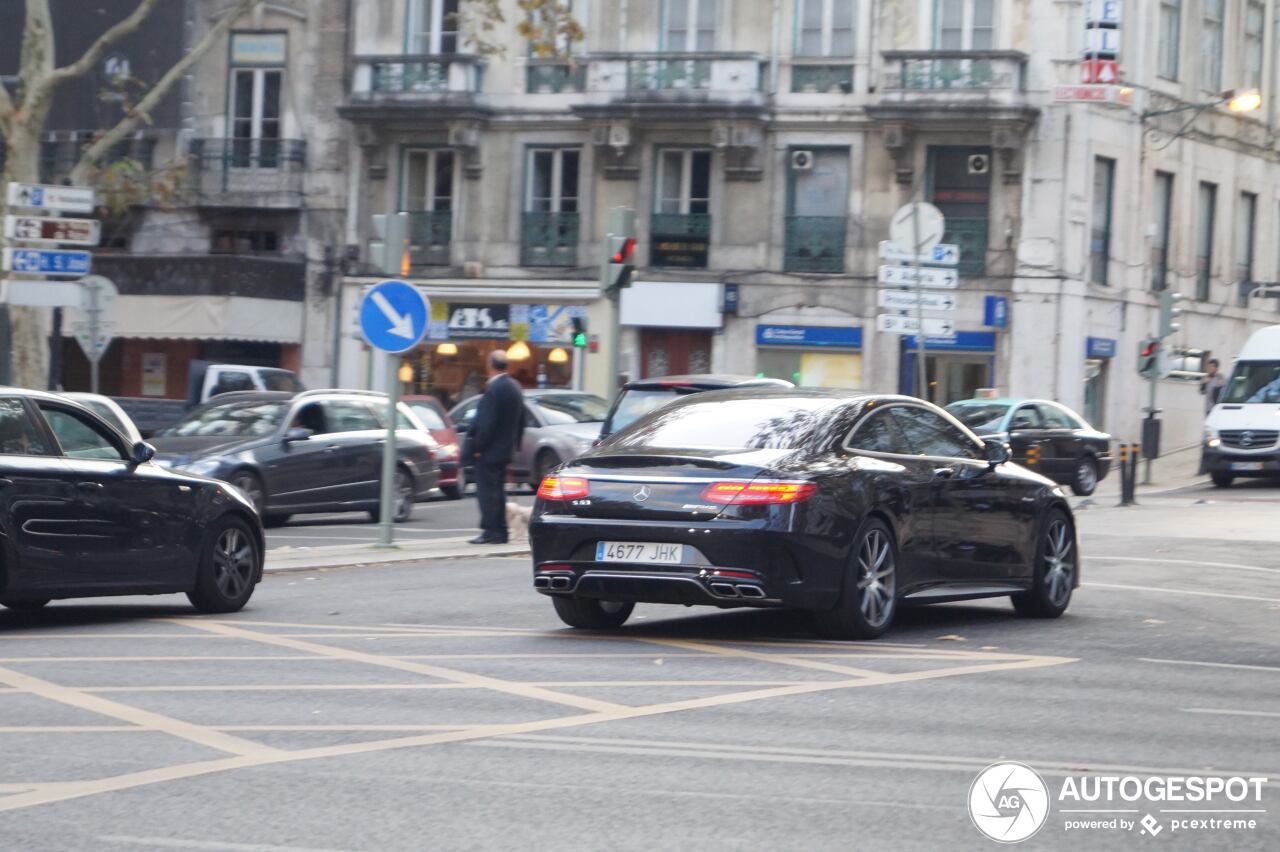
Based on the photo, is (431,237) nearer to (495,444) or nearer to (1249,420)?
(1249,420)

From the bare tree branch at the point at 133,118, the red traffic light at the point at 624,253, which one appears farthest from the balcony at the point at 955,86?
the red traffic light at the point at 624,253

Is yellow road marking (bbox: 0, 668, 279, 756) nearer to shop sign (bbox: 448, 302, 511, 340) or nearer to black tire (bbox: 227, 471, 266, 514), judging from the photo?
black tire (bbox: 227, 471, 266, 514)

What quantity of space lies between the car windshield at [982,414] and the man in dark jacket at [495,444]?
1347 cm

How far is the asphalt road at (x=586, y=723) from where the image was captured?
6402 mm

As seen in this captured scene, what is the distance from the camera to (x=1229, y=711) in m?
9.25

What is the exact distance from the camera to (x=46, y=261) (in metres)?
21.2

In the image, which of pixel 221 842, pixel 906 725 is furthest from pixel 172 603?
pixel 221 842

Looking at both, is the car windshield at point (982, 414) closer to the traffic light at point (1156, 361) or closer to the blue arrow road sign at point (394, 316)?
the traffic light at point (1156, 361)

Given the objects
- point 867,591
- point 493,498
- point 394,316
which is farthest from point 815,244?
point 867,591

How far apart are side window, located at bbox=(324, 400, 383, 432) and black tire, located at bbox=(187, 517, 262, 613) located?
1107 cm

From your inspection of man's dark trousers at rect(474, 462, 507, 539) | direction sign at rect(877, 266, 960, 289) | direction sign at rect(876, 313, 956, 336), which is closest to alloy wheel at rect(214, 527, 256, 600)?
man's dark trousers at rect(474, 462, 507, 539)

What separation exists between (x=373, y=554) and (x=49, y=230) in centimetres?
545

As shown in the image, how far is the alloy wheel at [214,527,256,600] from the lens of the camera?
43.7ft

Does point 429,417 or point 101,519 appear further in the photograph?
point 429,417
